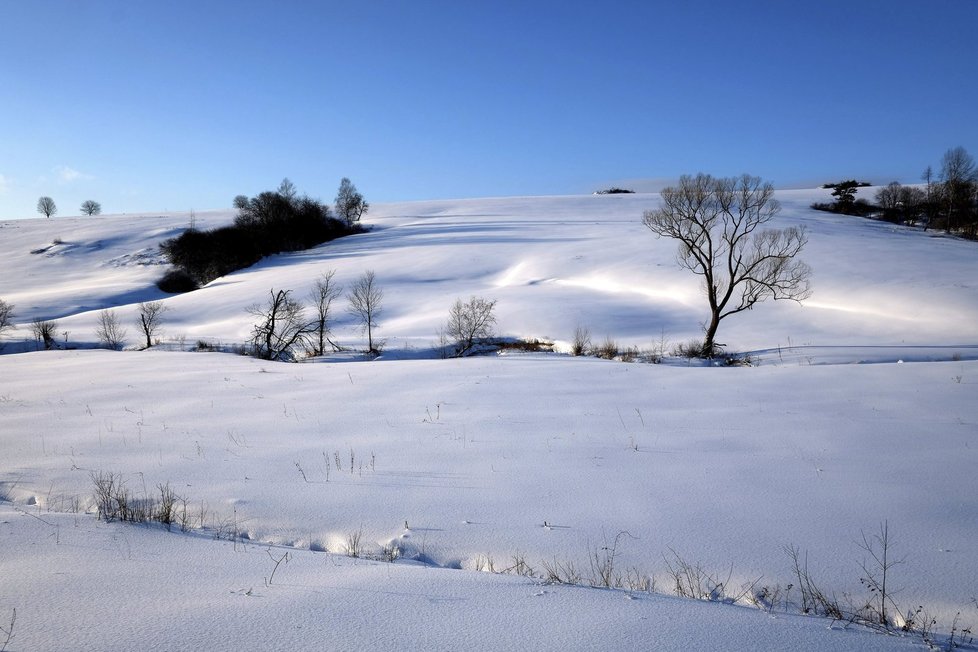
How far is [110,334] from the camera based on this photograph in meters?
34.5

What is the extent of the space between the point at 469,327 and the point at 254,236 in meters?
48.1

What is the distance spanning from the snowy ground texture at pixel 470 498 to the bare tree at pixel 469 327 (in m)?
13.9

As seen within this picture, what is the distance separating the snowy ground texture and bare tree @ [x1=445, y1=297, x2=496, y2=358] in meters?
13.9

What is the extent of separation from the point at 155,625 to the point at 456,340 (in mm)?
26755

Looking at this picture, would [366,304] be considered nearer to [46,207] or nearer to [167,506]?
[167,506]

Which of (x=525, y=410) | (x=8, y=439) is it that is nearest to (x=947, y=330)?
(x=525, y=410)

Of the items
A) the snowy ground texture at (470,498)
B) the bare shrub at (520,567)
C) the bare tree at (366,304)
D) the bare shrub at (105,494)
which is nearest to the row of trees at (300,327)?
the bare tree at (366,304)

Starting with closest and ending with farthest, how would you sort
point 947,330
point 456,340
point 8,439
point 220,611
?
1. point 220,611
2. point 8,439
3. point 947,330
4. point 456,340

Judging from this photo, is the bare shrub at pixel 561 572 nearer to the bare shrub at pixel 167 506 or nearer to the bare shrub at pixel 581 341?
the bare shrub at pixel 167 506

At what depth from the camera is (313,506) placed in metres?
5.19

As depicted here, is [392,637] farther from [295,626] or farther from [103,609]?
[103,609]

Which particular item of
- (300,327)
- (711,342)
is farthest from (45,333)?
(711,342)

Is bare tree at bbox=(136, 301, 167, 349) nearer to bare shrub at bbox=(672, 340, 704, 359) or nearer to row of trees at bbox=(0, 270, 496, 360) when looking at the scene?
row of trees at bbox=(0, 270, 496, 360)

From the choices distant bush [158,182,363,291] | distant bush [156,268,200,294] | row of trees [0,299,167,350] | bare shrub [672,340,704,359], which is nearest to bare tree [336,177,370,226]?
distant bush [158,182,363,291]
